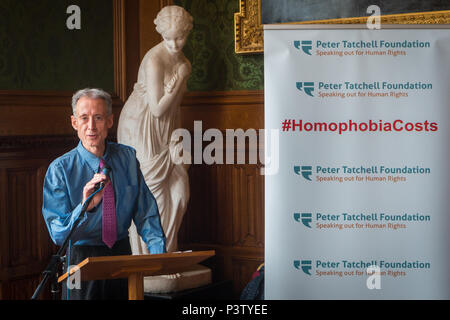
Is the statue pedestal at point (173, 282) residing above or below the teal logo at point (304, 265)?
below

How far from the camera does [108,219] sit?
2.39 meters

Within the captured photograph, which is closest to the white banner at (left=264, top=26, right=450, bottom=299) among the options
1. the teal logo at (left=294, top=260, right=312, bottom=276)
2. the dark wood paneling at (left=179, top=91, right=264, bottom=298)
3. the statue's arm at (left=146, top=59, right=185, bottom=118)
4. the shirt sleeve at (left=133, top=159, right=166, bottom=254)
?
the teal logo at (left=294, top=260, right=312, bottom=276)

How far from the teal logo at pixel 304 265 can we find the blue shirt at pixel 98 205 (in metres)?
0.60

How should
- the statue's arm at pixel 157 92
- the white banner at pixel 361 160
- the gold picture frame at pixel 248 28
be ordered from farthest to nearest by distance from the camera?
the gold picture frame at pixel 248 28 < the statue's arm at pixel 157 92 < the white banner at pixel 361 160

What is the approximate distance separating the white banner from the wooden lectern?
0.68m

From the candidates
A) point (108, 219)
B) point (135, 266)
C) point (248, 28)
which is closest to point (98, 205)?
point (108, 219)

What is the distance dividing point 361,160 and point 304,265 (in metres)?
0.51

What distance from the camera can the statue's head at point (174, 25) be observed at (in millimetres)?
3994

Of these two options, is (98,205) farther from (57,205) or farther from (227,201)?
(227,201)

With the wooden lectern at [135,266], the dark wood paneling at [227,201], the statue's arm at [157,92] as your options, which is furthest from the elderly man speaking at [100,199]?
the dark wood paneling at [227,201]

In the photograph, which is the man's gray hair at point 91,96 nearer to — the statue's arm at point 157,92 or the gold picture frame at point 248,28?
the statue's arm at point 157,92

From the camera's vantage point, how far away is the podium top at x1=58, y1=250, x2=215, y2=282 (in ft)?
6.26

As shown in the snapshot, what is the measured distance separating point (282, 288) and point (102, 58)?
2496 mm

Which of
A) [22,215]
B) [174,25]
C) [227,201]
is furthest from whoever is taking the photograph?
[227,201]
